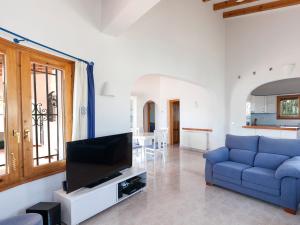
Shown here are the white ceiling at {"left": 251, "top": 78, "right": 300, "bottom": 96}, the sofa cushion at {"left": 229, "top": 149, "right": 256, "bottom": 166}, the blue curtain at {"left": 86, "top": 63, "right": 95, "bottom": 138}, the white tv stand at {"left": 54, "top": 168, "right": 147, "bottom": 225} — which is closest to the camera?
the white tv stand at {"left": 54, "top": 168, "right": 147, "bottom": 225}

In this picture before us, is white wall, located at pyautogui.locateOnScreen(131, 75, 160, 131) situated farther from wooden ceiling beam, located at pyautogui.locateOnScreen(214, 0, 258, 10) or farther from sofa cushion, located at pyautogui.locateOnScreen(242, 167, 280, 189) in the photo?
sofa cushion, located at pyautogui.locateOnScreen(242, 167, 280, 189)

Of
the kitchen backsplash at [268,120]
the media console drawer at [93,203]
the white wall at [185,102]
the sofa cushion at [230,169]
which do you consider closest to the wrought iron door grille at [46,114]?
the media console drawer at [93,203]

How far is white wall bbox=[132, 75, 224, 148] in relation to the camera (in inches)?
238

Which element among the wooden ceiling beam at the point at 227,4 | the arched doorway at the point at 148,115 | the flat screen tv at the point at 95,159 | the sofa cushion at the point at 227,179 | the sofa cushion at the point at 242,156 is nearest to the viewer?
the flat screen tv at the point at 95,159

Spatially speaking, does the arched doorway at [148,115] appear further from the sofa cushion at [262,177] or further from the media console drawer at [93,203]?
the media console drawer at [93,203]

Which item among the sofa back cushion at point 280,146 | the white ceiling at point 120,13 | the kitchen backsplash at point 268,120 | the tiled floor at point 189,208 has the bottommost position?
the tiled floor at point 189,208

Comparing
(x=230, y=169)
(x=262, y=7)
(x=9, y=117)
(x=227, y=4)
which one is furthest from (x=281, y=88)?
(x=9, y=117)

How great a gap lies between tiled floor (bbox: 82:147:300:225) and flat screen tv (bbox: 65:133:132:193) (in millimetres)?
507

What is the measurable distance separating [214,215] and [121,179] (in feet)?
4.64

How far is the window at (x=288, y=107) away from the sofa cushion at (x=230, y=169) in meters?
5.53

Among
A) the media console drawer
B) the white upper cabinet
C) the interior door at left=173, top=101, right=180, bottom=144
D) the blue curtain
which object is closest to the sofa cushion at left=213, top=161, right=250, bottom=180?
the media console drawer

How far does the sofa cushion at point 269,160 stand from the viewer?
10.4 feet

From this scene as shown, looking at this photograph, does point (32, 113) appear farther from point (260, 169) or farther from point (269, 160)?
point (269, 160)

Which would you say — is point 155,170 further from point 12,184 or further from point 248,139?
point 12,184
